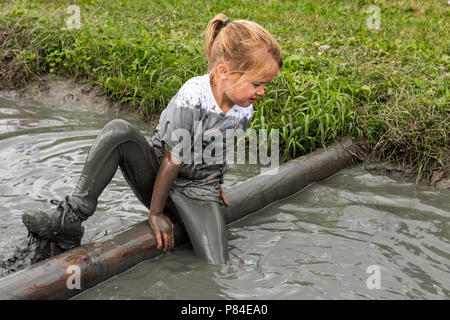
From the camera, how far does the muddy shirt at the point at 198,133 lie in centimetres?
300

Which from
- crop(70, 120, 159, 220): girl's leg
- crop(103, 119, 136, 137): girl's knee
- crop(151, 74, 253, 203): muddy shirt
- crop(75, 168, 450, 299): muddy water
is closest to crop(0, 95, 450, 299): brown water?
crop(75, 168, 450, 299): muddy water

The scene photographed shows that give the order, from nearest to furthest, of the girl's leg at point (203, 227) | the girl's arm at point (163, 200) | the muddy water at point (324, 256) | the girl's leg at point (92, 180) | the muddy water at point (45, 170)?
the girl's leg at point (92, 180) → the muddy water at point (324, 256) → the girl's arm at point (163, 200) → the girl's leg at point (203, 227) → the muddy water at point (45, 170)

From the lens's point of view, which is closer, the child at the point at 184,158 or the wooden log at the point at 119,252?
the wooden log at the point at 119,252

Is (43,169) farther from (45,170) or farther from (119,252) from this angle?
(119,252)

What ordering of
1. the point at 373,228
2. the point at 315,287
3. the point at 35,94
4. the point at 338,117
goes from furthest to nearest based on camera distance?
1. the point at 35,94
2. the point at 338,117
3. the point at 373,228
4. the point at 315,287

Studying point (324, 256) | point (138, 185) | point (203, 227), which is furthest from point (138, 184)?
point (324, 256)

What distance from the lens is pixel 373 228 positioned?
12.2 ft

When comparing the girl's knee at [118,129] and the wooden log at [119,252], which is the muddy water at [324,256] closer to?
the wooden log at [119,252]

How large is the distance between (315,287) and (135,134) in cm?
130

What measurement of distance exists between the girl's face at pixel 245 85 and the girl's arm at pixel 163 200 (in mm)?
488

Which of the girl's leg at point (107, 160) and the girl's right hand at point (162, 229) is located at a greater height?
the girl's leg at point (107, 160)

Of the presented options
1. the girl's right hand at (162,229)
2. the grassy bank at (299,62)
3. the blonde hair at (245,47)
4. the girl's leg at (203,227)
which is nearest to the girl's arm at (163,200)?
the girl's right hand at (162,229)
